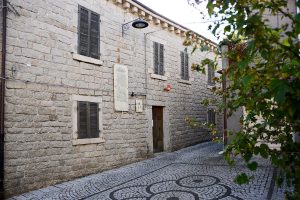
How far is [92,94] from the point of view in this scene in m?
8.71

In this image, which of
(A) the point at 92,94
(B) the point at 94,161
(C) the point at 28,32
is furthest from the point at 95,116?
(C) the point at 28,32

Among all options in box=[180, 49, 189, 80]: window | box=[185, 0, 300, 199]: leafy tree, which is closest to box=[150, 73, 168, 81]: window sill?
box=[180, 49, 189, 80]: window

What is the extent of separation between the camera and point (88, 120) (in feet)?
27.7

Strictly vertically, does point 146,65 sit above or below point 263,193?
above

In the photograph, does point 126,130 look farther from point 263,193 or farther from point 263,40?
point 263,40

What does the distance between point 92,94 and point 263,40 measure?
7.32m

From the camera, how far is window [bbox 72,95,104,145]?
8.08 m

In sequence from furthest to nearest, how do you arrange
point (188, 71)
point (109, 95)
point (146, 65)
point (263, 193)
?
point (188, 71)
point (146, 65)
point (109, 95)
point (263, 193)

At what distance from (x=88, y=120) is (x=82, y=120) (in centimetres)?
22

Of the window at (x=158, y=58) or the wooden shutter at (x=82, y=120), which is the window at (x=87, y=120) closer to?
the wooden shutter at (x=82, y=120)

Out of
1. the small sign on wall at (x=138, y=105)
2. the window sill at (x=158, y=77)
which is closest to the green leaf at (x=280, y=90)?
the small sign on wall at (x=138, y=105)

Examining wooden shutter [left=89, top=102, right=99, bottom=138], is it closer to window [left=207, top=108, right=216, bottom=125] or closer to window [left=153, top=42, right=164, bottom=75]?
window [left=153, top=42, right=164, bottom=75]

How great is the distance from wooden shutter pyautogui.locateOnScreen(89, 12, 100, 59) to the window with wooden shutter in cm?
162

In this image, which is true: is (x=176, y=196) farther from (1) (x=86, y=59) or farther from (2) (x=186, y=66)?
(2) (x=186, y=66)
